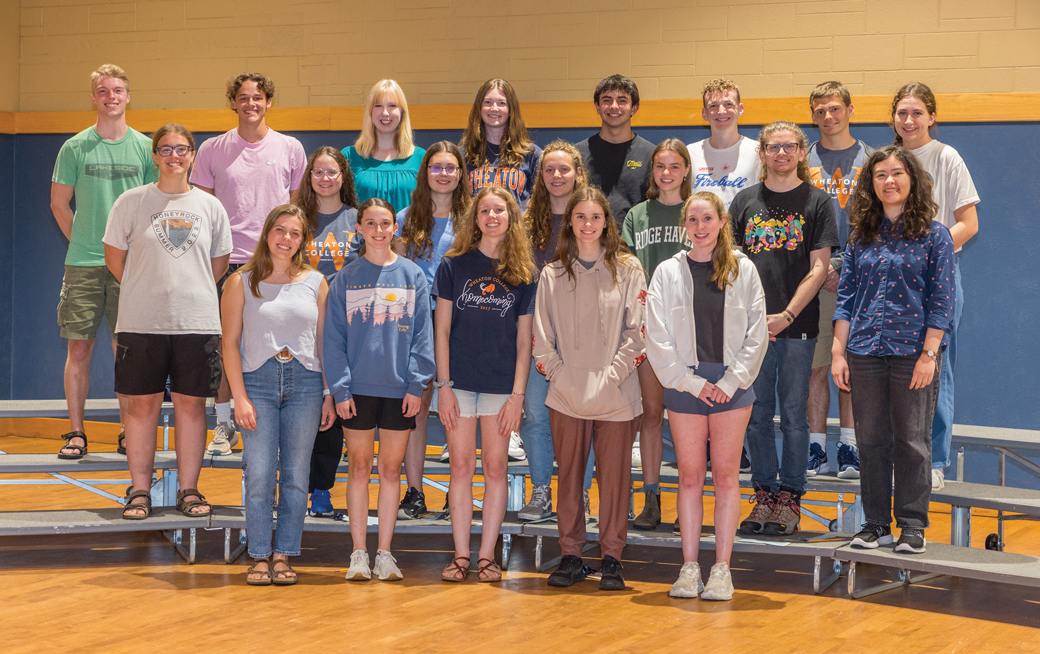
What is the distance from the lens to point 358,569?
3695 mm

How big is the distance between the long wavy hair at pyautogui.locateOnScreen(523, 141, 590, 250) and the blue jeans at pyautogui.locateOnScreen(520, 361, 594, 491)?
1.69 ft

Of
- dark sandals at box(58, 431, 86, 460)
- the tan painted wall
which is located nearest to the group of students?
dark sandals at box(58, 431, 86, 460)

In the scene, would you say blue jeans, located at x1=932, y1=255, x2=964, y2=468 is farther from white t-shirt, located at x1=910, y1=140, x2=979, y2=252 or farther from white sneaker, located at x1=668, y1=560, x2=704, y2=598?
white sneaker, located at x1=668, y1=560, x2=704, y2=598

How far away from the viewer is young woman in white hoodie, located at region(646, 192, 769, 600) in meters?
3.47

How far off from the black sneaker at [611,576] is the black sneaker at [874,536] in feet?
2.92

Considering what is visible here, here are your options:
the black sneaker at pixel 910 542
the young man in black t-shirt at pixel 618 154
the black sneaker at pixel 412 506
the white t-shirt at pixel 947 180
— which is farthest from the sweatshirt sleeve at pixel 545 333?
the white t-shirt at pixel 947 180

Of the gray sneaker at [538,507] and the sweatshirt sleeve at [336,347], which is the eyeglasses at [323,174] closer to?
the sweatshirt sleeve at [336,347]

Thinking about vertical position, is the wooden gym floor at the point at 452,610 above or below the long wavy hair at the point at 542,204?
below

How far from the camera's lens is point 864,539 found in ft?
12.0

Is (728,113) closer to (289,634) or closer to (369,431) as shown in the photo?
(369,431)

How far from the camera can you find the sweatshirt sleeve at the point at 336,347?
3.60 metres

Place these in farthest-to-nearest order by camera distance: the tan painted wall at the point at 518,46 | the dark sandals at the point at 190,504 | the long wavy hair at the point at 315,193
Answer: the tan painted wall at the point at 518,46
the long wavy hair at the point at 315,193
the dark sandals at the point at 190,504

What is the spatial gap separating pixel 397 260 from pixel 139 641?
1595mm

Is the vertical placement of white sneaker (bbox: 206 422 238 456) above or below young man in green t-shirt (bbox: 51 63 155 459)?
below
